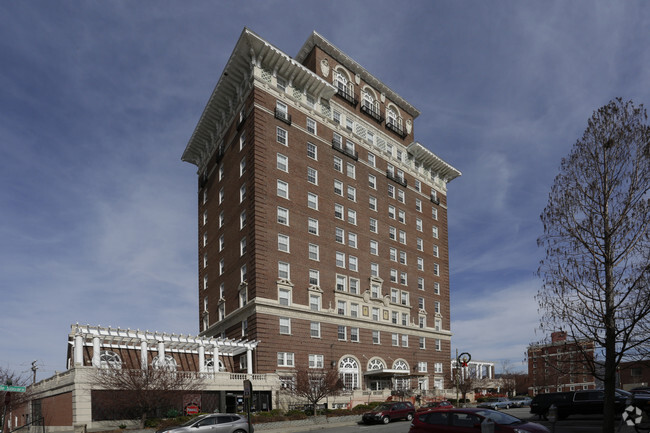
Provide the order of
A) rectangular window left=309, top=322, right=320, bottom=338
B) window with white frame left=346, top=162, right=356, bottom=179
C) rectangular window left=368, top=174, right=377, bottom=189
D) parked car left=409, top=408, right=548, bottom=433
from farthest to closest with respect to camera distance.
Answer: rectangular window left=368, top=174, right=377, bottom=189 < window with white frame left=346, top=162, right=356, bottom=179 < rectangular window left=309, top=322, right=320, bottom=338 < parked car left=409, top=408, right=548, bottom=433

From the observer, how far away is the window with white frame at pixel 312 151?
186 feet

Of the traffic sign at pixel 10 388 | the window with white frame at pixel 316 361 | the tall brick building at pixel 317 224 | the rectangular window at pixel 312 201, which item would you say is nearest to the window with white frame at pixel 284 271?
the tall brick building at pixel 317 224

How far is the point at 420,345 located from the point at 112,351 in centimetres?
3732

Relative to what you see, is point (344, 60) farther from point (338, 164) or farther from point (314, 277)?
point (314, 277)

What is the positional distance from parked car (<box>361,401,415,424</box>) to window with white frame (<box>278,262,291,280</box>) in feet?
51.5

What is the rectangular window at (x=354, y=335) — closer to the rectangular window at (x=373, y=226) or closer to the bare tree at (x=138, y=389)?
the rectangular window at (x=373, y=226)

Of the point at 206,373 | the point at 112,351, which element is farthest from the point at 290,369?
the point at 112,351

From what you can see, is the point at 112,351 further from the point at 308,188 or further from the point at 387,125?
the point at 387,125

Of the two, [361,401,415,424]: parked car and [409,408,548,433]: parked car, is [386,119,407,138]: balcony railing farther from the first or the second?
[409,408,548,433]: parked car

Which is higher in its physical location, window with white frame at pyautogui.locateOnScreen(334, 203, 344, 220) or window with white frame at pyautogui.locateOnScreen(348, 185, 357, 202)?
window with white frame at pyautogui.locateOnScreen(348, 185, 357, 202)

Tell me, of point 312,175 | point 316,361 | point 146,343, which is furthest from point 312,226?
point 146,343

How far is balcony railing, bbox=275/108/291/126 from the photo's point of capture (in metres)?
53.7

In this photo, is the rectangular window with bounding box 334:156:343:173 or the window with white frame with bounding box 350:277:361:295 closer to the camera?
the window with white frame with bounding box 350:277:361:295

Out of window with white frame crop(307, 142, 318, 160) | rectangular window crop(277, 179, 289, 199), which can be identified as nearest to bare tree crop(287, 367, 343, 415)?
rectangular window crop(277, 179, 289, 199)
